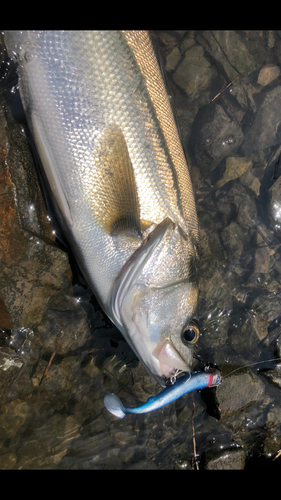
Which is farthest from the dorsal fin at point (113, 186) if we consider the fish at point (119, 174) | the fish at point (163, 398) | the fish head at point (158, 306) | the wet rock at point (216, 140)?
the wet rock at point (216, 140)

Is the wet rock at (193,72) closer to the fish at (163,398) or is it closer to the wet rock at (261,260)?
the wet rock at (261,260)

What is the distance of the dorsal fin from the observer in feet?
6.67

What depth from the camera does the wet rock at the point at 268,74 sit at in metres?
3.22

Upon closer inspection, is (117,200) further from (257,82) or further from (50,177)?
(257,82)

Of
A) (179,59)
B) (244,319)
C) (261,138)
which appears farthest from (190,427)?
(179,59)

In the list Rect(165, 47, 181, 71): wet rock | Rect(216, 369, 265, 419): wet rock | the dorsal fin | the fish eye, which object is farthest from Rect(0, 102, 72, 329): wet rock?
Rect(216, 369, 265, 419): wet rock

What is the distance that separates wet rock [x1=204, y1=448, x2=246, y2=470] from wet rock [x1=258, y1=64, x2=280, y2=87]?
380 centimetres

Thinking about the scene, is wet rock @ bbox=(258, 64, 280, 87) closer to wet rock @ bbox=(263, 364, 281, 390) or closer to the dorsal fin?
the dorsal fin

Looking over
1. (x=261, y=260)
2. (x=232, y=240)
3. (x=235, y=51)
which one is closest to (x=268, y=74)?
(x=235, y=51)

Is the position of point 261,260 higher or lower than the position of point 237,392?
higher

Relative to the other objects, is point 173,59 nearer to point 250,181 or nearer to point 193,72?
point 193,72

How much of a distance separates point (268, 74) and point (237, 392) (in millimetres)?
3340

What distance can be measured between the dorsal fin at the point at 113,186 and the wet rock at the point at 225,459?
2.23 m

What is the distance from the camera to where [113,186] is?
6.88 ft
